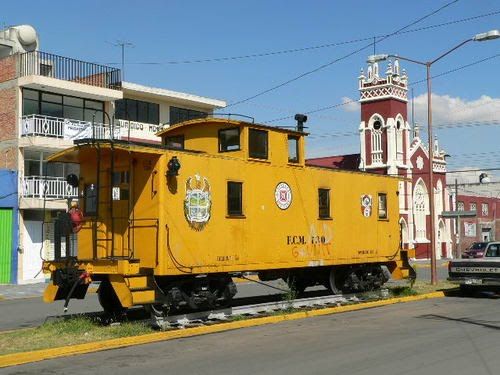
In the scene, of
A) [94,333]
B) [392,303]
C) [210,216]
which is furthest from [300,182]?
[94,333]

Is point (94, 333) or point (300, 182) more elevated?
point (300, 182)

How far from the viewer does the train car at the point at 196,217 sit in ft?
40.8

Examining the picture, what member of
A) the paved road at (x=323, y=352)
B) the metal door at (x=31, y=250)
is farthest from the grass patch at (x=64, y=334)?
the metal door at (x=31, y=250)

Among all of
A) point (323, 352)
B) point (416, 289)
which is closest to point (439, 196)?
point (416, 289)

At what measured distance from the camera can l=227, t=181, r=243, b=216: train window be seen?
13.9 m

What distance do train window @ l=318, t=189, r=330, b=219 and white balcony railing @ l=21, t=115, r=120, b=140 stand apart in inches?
596

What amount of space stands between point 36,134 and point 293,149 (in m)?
17.9

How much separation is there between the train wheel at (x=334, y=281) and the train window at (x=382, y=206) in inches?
91.9

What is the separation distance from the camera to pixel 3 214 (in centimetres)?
2875

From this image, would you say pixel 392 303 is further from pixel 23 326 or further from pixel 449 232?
pixel 449 232

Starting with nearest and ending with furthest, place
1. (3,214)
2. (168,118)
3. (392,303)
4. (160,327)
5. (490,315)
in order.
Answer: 1. (160,327)
2. (490,315)
3. (392,303)
4. (3,214)
5. (168,118)

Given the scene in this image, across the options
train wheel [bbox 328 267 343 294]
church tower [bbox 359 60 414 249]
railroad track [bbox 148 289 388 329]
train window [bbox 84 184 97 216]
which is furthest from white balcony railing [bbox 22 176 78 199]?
church tower [bbox 359 60 414 249]

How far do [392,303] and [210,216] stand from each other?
6551 millimetres

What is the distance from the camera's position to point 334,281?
1767cm
